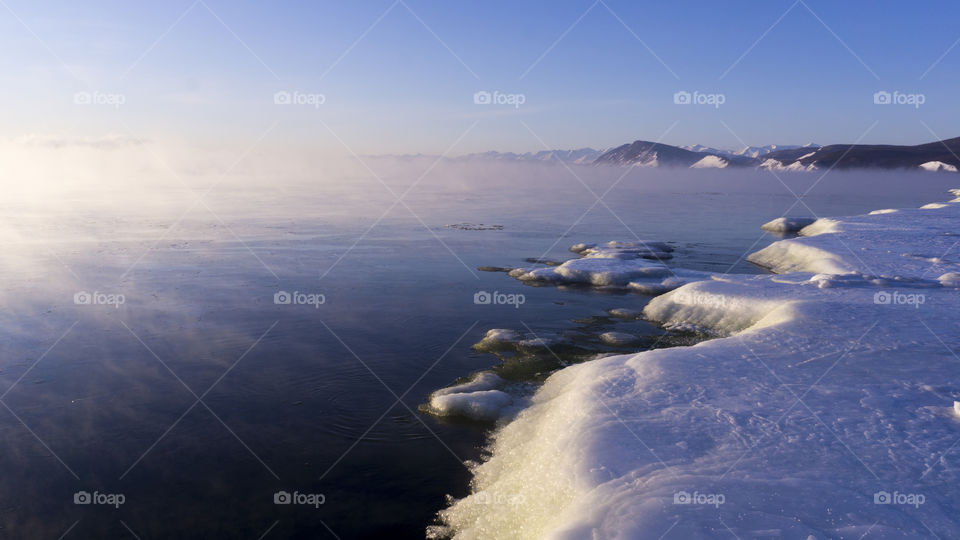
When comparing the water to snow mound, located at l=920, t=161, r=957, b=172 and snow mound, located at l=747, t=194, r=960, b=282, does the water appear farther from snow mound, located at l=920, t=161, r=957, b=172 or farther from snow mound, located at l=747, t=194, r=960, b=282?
snow mound, located at l=920, t=161, r=957, b=172

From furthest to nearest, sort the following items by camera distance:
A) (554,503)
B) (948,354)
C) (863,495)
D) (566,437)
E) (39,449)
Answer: (948,354) < (39,449) < (566,437) < (554,503) < (863,495)

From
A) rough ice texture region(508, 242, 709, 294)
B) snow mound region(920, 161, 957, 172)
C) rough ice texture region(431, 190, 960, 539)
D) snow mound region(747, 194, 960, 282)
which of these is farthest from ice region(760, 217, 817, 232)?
snow mound region(920, 161, 957, 172)

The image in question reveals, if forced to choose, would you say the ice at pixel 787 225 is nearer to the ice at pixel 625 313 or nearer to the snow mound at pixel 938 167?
the ice at pixel 625 313

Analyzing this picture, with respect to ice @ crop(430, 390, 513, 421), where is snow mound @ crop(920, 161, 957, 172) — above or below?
above

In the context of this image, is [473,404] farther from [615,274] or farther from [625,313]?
[615,274]

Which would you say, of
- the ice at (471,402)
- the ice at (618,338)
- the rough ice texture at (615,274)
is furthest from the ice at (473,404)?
the rough ice texture at (615,274)

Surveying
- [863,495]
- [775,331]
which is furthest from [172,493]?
[775,331]

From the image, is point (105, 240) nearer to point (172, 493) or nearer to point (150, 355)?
point (150, 355)
